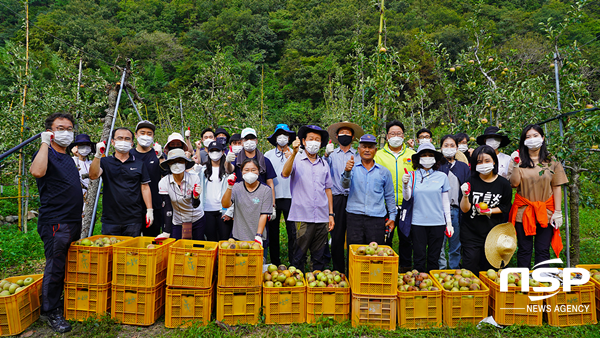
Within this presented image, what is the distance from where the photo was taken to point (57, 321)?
3500mm

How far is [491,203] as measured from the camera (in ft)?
13.8

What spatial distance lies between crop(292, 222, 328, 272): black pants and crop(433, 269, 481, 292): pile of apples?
1449 mm

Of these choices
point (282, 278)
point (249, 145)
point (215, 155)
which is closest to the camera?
point (282, 278)

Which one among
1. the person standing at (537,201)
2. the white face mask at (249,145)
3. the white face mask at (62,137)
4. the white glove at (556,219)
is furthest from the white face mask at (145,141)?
the white glove at (556,219)

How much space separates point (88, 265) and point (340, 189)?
10.8ft

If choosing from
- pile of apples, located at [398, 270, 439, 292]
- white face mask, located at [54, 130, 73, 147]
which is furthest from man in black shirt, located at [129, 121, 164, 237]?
pile of apples, located at [398, 270, 439, 292]

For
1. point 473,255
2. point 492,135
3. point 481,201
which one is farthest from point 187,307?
point 492,135

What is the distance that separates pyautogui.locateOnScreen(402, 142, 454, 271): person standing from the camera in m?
4.22

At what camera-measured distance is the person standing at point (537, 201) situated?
4.13m

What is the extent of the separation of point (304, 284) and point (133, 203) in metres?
2.49

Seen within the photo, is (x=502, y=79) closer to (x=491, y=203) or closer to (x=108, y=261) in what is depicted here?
(x=491, y=203)

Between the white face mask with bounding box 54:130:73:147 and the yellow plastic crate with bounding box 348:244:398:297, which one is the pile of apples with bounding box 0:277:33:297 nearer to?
the white face mask with bounding box 54:130:73:147

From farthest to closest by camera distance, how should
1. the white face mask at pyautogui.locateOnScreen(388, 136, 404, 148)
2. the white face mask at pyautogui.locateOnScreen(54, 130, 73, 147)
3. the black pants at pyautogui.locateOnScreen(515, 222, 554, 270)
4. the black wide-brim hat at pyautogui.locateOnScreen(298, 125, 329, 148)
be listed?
the white face mask at pyautogui.locateOnScreen(388, 136, 404, 148)
the black wide-brim hat at pyautogui.locateOnScreen(298, 125, 329, 148)
the black pants at pyautogui.locateOnScreen(515, 222, 554, 270)
the white face mask at pyautogui.locateOnScreen(54, 130, 73, 147)

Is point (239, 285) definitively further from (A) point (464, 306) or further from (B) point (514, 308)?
(B) point (514, 308)
